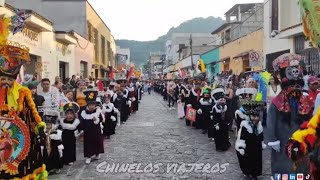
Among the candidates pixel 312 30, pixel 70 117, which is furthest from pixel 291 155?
pixel 70 117

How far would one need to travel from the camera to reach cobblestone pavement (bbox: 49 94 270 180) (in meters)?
7.75

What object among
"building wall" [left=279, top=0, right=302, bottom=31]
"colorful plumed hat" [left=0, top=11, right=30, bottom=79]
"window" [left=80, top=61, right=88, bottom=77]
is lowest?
"colorful plumed hat" [left=0, top=11, right=30, bottom=79]

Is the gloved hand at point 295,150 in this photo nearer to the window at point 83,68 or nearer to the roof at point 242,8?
the window at point 83,68

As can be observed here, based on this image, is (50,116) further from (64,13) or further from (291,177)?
(64,13)

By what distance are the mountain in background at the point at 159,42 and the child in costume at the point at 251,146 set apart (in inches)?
5173

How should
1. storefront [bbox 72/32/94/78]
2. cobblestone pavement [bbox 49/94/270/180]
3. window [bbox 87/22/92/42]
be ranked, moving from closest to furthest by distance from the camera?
1. cobblestone pavement [bbox 49/94/270/180]
2. storefront [bbox 72/32/94/78]
3. window [bbox 87/22/92/42]

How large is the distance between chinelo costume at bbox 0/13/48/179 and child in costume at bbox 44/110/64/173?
1932mm

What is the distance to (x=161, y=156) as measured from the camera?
9.36 metres

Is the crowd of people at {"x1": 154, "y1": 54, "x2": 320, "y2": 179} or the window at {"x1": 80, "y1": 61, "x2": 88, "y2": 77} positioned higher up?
the window at {"x1": 80, "y1": 61, "x2": 88, "y2": 77}

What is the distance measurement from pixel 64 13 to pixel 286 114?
24634 mm

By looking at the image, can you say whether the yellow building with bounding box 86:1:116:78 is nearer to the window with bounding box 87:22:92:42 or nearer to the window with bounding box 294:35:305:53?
the window with bounding box 87:22:92:42

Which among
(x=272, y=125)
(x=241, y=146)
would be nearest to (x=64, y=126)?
(x=241, y=146)

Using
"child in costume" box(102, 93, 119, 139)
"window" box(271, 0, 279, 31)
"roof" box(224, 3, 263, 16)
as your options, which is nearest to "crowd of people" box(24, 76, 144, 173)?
"child in costume" box(102, 93, 119, 139)

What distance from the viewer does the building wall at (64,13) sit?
1088 inches
